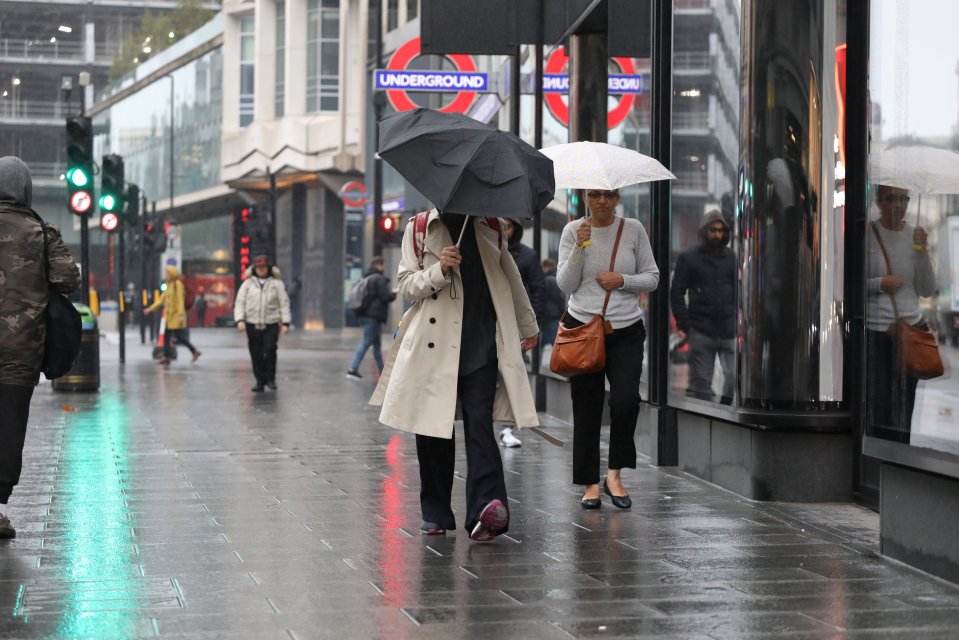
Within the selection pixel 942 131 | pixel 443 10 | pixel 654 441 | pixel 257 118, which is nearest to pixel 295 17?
pixel 257 118

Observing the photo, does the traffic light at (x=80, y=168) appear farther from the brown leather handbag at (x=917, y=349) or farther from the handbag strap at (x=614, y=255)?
the brown leather handbag at (x=917, y=349)

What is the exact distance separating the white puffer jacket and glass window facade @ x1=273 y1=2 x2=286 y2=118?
3511 cm

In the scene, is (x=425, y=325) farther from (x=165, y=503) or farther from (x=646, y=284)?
(x=165, y=503)

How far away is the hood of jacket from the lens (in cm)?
737

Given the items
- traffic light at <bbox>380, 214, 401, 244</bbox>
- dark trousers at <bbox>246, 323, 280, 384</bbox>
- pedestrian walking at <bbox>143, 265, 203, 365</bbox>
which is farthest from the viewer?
traffic light at <bbox>380, 214, 401, 244</bbox>

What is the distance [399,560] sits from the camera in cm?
639

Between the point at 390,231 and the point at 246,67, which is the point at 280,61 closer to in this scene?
the point at 246,67

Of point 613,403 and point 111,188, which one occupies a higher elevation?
point 111,188

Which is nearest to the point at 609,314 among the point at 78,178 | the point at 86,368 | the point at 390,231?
the point at 86,368

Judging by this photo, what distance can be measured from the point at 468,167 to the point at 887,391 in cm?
204

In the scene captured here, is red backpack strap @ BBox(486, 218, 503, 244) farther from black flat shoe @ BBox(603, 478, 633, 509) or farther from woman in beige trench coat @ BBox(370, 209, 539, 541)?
black flat shoe @ BBox(603, 478, 633, 509)

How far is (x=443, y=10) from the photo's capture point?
534 inches

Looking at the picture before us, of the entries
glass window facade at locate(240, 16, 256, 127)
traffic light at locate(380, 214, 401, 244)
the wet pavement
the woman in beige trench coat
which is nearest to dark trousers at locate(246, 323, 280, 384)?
the wet pavement

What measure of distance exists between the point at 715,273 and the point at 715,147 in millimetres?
810
